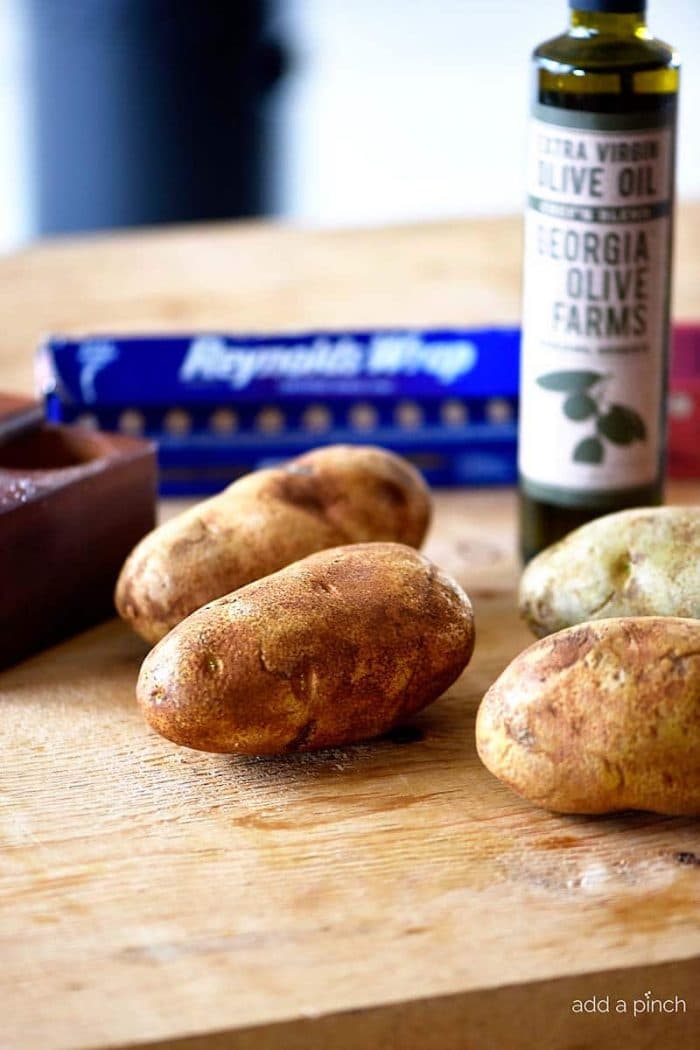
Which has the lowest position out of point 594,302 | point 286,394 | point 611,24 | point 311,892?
point 311,892

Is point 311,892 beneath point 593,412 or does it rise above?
beneath

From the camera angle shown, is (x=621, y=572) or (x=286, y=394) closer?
(x=621, y=572)

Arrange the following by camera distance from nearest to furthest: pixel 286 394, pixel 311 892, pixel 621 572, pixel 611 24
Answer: pixel 311 892 < pixel 621 572 < pixel 611 24 < pixel 286 394

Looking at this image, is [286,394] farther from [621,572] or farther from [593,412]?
[621,572]

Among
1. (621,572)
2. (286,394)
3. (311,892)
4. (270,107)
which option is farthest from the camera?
(270,107)

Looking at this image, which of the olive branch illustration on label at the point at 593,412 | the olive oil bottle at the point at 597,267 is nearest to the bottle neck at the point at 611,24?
the olive oil bottle at the point at 597,267

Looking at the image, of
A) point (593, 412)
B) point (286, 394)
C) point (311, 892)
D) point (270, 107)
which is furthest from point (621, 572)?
point (270, 107)
